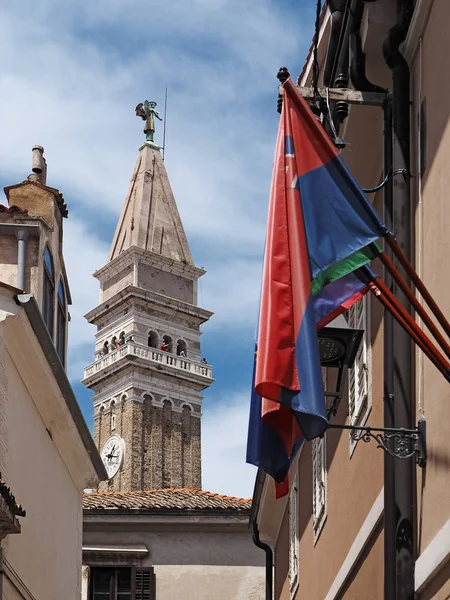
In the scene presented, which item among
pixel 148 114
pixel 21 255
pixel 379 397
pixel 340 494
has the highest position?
pixel 148 114

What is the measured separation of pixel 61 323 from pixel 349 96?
938cm

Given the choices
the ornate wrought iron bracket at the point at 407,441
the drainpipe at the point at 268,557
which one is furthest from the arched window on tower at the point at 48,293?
the ornate wrought iron bracket at the point at 407,441

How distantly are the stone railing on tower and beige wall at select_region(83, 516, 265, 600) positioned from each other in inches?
2666

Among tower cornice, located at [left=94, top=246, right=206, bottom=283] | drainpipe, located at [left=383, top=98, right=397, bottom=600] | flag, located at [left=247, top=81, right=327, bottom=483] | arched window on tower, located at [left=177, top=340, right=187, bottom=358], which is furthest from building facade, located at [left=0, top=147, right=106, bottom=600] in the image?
tower cornice, located at [left=94, top=246, right=206, bottom=283]

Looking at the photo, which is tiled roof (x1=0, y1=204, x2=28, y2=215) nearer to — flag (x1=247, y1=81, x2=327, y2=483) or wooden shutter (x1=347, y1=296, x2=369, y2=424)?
wooden shutter (x1=347, y1=296, x2=369, y2=424)

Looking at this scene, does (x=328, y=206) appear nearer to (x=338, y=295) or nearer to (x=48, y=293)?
(x=338, y=295)

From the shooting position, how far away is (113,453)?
100000 millimetres

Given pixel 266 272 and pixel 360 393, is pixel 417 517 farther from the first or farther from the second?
pixel 360 393

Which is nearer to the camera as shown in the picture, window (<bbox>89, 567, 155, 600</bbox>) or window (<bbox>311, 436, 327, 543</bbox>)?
window (<bbox>311, 436, 327, 543</bbox>)

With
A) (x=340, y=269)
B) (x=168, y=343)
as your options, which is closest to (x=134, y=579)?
(x=340, y=269)

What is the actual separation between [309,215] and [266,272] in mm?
380

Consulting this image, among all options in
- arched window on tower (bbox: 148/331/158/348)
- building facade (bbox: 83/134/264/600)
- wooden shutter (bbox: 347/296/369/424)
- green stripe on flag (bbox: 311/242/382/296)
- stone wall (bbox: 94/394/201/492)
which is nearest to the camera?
green stripe on flag (bbox: 311/242/382/296)

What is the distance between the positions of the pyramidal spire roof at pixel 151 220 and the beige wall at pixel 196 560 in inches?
2893

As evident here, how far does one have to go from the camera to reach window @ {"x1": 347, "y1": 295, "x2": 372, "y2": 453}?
1058cm
